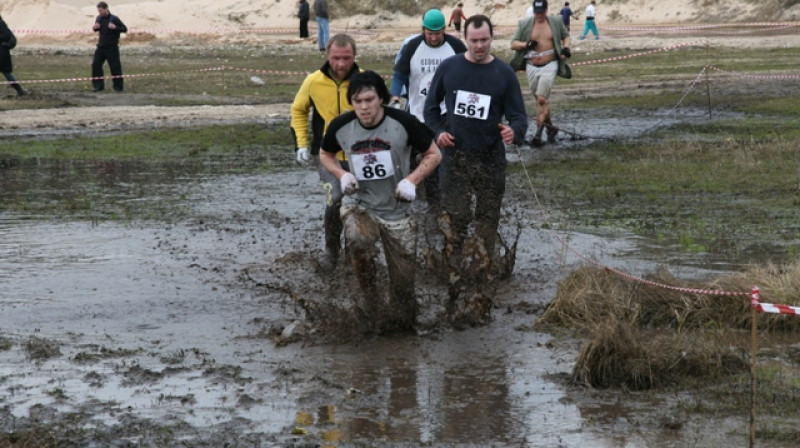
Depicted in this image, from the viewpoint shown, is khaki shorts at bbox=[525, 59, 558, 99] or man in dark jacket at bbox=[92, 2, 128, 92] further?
man in dark jacket at bbox=[92, 2, 128, 92]

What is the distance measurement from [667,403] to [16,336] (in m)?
4.38

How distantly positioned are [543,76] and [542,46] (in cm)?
42

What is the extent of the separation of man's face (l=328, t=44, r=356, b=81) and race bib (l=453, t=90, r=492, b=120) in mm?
872

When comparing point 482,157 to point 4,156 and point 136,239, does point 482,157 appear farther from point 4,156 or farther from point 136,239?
point 4,156

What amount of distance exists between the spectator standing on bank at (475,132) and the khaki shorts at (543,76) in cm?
→ 747

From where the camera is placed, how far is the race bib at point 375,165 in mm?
8156

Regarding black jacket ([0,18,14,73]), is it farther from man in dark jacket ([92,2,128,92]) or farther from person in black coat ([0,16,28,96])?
man in dark jacket ([92,2,128,92])

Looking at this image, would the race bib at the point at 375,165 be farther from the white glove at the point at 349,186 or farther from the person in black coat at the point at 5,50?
the person in black coat at the point at 5,50

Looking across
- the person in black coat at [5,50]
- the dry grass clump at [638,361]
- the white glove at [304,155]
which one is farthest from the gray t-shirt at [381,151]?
the person in black coat at [5,50]

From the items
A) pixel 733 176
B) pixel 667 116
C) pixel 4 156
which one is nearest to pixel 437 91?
pixel 733 176

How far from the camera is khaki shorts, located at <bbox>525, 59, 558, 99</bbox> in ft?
56.1

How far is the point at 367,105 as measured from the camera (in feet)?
26.3

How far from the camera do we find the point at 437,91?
9.87 m

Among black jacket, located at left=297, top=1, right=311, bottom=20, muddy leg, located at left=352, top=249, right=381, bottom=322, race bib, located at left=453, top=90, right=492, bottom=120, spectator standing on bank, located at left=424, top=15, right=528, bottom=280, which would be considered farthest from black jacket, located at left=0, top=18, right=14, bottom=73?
black jacket, located at left=297, top=1, right=311, bottom=20
